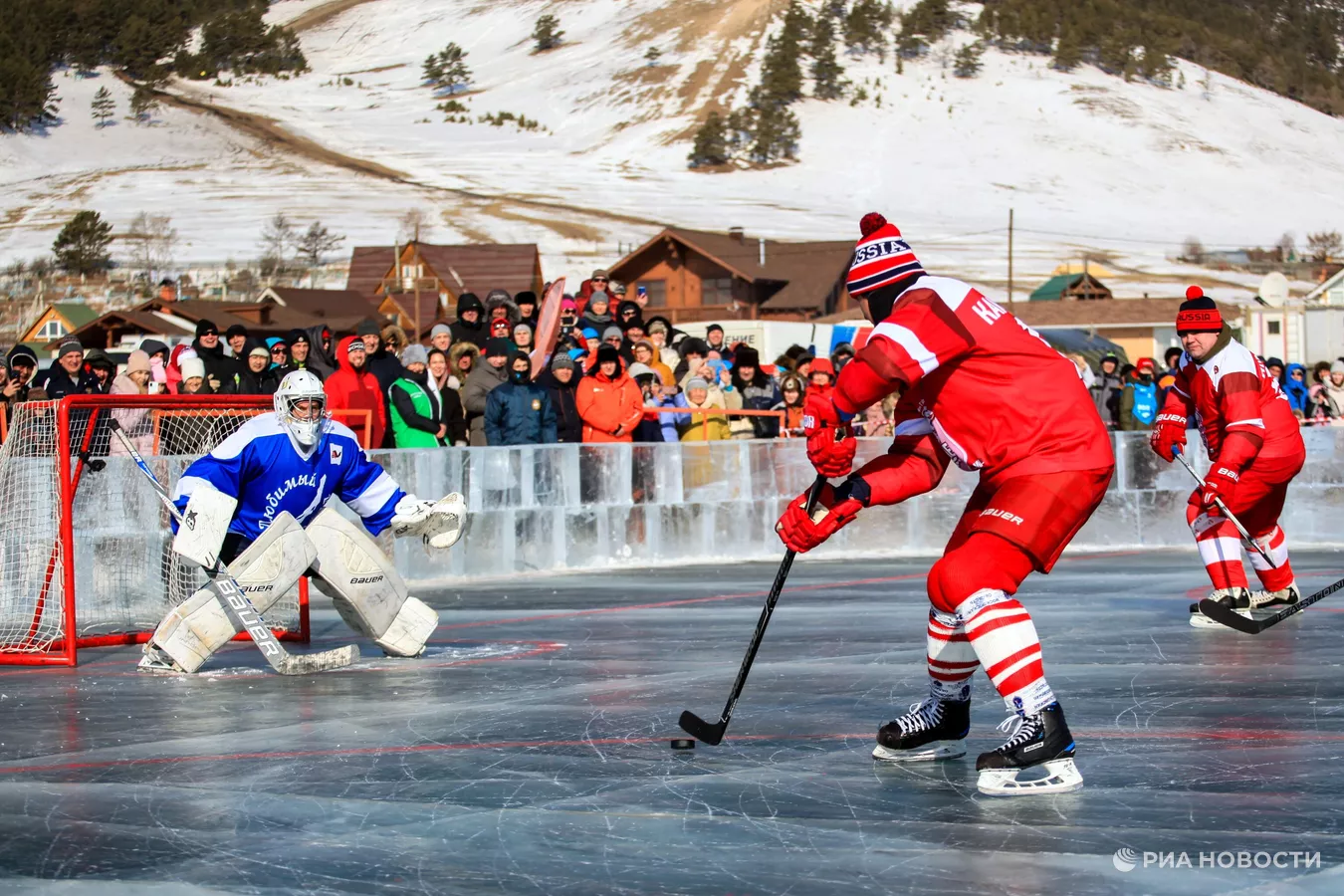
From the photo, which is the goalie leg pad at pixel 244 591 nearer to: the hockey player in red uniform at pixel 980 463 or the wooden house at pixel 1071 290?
the hockey player in red uniform at pixel 980 463

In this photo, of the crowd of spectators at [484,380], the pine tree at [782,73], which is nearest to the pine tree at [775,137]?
the pine tree at [782,73]

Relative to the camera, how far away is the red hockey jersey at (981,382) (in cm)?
560

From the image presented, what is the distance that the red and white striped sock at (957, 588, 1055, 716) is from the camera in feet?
18.3

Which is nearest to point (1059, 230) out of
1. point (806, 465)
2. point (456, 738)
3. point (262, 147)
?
point (262, 147)

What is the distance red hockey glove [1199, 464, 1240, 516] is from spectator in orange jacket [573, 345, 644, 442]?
224 inches

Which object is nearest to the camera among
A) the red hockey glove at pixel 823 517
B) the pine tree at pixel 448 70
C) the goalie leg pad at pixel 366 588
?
the red hockey glove at pixel 823 517

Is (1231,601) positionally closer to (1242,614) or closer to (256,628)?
(1242,614)

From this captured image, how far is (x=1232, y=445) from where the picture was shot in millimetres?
10289

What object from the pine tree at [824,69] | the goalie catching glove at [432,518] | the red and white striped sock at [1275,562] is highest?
the pine tree at [824,69]

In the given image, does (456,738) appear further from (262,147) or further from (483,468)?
(262,147)

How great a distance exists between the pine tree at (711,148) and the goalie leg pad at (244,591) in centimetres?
14105

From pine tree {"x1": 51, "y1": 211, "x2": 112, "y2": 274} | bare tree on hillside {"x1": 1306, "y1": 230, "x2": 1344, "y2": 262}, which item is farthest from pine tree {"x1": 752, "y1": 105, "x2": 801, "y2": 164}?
pine tree {"x1": 51, "y1": 211, "x2": 112, "y2": 274}

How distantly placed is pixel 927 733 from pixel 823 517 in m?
0.92

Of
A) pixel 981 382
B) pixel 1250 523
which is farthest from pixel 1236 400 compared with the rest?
pixel 981 382
